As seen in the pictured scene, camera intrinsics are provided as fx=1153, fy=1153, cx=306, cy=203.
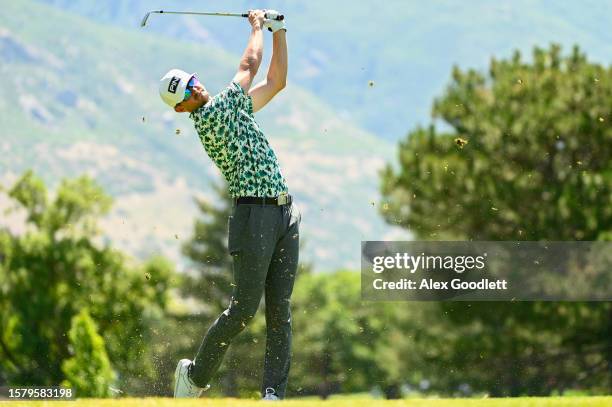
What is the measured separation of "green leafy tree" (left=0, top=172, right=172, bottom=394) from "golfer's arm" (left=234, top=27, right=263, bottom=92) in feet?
134

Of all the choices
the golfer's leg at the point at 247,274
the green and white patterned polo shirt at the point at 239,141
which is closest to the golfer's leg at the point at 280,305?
the golfer's leg at the point at 247,274

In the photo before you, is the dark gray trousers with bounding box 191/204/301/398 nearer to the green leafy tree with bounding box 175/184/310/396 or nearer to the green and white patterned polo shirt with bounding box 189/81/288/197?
the green and white patterned polo shirt with bounding box 189/81/288/197

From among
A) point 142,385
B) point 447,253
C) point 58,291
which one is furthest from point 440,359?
point 58,291

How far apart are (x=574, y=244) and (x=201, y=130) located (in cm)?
2727

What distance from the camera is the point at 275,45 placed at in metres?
7.29

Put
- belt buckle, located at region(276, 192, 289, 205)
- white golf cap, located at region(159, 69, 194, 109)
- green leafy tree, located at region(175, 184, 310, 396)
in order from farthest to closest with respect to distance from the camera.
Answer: green leafy tree, located at region(175, 184, 310, 396) → belt buckle, located at region(276, 192, 289, 205) → white golf cap, located at region(159, 69, 194, 109)

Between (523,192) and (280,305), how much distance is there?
26779 mm

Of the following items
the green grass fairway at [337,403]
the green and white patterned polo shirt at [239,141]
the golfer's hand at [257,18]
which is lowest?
the green grass fairway at [337,403]

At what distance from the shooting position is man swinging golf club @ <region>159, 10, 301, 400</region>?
22.6ft

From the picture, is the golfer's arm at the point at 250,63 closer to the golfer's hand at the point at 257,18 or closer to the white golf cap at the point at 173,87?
the golfer's hand at the point at 257,18

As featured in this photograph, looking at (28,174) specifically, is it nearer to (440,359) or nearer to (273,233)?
(440,359)

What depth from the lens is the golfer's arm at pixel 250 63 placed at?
7000 mm

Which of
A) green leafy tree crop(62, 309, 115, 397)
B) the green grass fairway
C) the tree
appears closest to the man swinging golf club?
the green grass fairway

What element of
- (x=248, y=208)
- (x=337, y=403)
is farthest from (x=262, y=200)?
(x=337, y=403)
